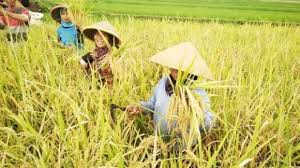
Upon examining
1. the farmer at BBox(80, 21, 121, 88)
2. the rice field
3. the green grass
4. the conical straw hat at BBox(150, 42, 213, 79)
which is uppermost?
the conical straw hat at BBox(150, 42, 213, 79)

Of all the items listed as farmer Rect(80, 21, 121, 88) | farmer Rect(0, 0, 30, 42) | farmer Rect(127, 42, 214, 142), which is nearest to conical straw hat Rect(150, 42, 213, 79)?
farmer Rect(127, 42, 214, 142)

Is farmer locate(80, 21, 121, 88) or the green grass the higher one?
farmer locate(80, 21, 121, 88)

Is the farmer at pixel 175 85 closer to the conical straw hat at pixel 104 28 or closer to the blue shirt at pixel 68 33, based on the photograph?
the conical straw hat at pixel 104 28

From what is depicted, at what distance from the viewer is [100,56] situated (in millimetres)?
2098

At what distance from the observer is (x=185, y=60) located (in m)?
1.42

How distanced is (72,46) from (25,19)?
65cm

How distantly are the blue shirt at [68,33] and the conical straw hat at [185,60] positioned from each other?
3.83 feet

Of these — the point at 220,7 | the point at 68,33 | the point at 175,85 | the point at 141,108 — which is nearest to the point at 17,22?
the point at 68,33

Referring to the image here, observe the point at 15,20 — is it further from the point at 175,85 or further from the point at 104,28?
the point at 175,85

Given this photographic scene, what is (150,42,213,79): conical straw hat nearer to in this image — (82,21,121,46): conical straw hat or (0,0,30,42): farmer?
(82,21,121,46): conical straw hat

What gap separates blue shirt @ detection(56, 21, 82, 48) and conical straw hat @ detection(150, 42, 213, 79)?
46.0 inches

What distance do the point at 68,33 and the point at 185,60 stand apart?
1.34 m

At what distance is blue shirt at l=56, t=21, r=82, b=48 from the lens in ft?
8.33

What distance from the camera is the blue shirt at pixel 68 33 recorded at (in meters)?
2.54
